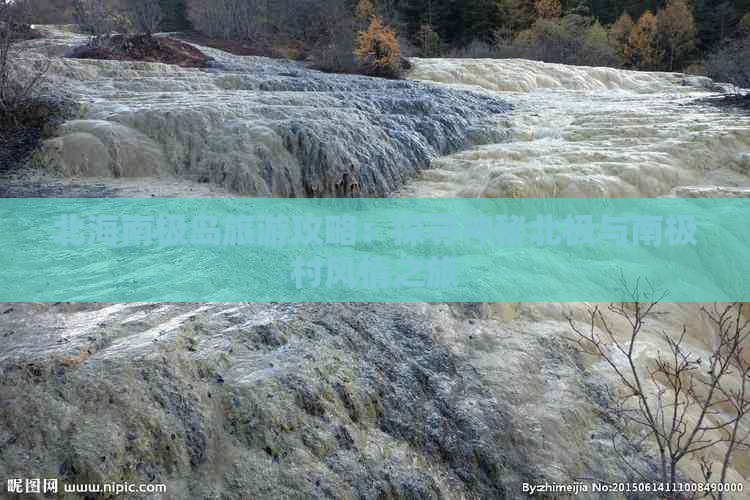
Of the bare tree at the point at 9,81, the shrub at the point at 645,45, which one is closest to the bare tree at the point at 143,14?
the bare tree at the point at 9,81

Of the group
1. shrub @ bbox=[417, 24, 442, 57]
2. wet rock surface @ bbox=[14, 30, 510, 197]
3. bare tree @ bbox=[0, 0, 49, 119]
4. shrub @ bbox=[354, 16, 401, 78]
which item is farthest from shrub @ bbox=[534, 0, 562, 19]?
bare tree @ bbox=[0, 0, 49, 119]

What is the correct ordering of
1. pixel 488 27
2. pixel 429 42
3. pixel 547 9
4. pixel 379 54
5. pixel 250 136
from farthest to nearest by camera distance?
pixel 488 27
pixel 547 9
pixel 429 42
pixel 379 54
pixel 250 136

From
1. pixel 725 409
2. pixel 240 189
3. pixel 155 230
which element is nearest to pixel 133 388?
pixel 155 230

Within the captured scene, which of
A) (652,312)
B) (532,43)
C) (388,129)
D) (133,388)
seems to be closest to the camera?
(133,388)

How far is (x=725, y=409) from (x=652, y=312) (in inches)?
42.6

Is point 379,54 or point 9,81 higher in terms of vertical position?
point 379,54

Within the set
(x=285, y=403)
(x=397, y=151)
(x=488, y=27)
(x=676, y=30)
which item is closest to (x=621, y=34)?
(x=676, y=30)

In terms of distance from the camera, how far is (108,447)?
8.93ft

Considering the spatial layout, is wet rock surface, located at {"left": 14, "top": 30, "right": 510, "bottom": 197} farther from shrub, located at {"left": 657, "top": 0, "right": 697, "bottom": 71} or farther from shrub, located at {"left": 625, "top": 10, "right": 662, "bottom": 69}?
shrub, located at {"left": 657, "top": 0, "right": 697, "bottom": 71}

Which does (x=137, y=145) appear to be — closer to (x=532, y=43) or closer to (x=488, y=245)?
(x=488, y=245)

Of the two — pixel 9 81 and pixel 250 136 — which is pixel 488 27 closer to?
pixel 250 136

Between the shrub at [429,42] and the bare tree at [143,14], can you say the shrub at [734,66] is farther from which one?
the bare tree at [143,14]

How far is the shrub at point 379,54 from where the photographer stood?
1828 centimetres

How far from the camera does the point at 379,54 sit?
62.7ft
